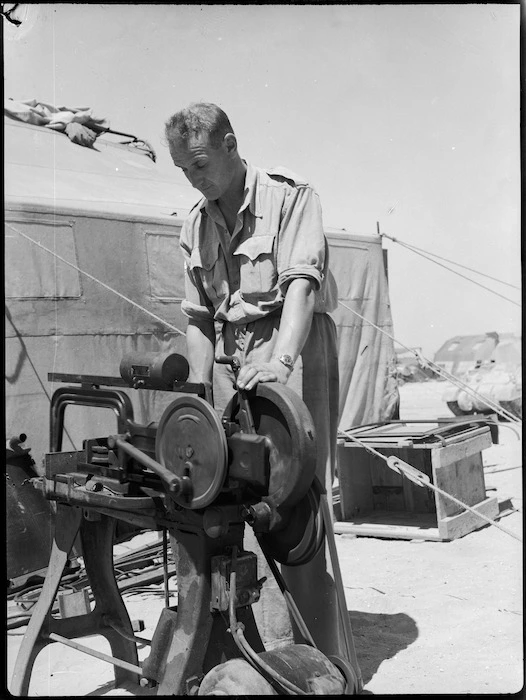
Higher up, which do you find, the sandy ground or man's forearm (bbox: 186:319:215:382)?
man's forearm (bbox: 186:319:215:382)

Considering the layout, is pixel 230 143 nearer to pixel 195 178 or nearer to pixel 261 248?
pixel 195 178

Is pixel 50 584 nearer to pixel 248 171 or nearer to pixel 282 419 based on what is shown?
pixel 282 419

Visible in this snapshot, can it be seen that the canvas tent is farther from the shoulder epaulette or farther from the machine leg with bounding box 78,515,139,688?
the shoulder epaulette

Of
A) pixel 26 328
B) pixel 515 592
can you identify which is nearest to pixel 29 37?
pixel 26 328

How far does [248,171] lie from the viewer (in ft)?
8.51

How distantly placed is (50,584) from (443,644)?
70.0 inches

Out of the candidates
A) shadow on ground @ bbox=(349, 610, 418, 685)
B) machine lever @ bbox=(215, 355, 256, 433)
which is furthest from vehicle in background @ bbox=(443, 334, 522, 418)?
machine lever @ bbox=(215, 355, 256, 433)

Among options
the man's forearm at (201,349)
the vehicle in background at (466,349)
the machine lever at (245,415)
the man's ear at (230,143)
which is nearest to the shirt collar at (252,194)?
the man's ear at (230,143)

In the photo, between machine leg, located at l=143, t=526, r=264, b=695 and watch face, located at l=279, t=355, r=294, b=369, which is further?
watch face, located at l=279, t=355, r=294, b=369

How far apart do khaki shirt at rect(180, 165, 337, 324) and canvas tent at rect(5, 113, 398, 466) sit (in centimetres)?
279

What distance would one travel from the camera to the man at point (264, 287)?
2.43 meters

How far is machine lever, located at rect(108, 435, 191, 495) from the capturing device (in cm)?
188

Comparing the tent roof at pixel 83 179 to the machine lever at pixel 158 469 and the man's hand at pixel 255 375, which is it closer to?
the machine lever at pixel 158 469

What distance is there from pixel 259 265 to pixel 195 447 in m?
0.83
